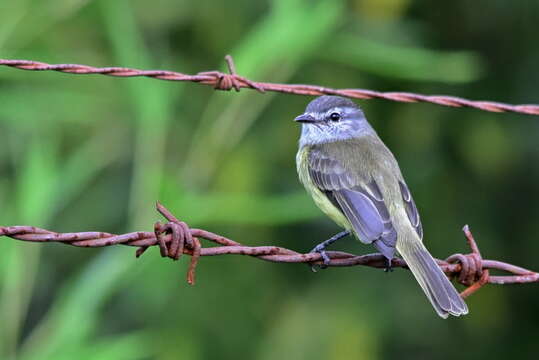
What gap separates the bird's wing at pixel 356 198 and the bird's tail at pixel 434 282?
13cm

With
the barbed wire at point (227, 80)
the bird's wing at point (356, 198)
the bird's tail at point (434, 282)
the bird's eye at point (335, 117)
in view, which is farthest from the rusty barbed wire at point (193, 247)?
the bird's eye at point (335, 117)

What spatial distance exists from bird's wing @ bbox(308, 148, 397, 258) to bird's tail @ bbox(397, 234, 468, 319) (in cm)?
13

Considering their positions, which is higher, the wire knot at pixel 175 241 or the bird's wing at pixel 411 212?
the bird's wing at pixel 411 212

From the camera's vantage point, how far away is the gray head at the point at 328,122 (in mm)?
5707

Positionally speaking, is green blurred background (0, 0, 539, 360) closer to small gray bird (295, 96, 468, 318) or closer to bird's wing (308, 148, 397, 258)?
small gray bird (295, 96, 468, 318)

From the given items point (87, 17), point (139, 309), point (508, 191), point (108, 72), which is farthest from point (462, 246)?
point (108, 72)

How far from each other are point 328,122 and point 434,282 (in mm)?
1632

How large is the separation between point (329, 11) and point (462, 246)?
264cm

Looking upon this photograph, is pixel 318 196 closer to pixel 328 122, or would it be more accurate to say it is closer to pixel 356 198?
pixel 356 198

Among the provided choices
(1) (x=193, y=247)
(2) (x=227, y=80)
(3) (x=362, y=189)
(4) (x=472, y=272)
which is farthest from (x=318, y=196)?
(1) (x=193, y=247)

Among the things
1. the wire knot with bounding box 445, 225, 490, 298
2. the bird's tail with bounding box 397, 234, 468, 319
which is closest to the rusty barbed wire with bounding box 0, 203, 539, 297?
the wire knot with bounding box 445, 225, 490, 298

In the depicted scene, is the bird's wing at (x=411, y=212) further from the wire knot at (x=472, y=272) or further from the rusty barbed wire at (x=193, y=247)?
the wire knot at (x=472, y=272)

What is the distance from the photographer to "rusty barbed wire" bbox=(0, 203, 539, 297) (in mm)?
3516

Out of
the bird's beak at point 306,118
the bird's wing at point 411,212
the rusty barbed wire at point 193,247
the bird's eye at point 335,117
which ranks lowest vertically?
the rusty barbed wire at point 193,247
